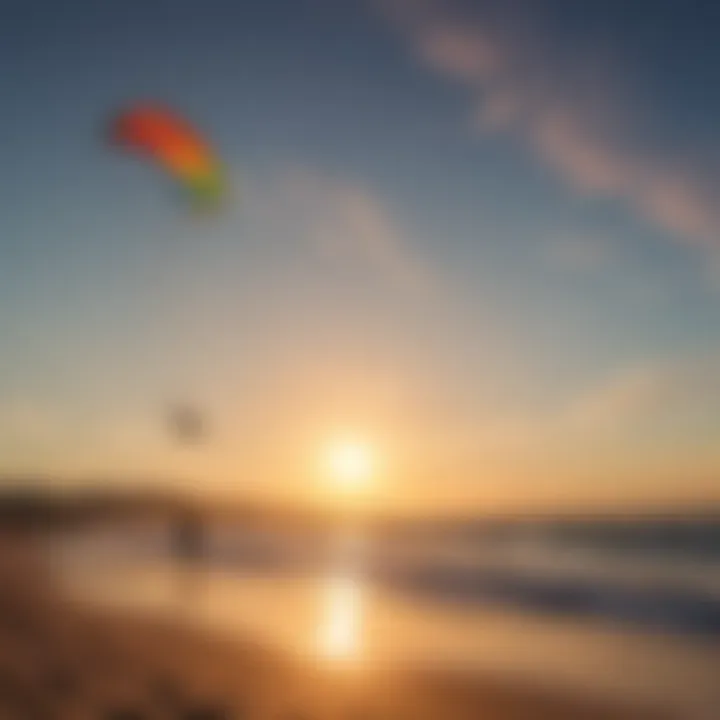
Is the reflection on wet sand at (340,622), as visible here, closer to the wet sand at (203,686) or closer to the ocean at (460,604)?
the ocean at (460,604)

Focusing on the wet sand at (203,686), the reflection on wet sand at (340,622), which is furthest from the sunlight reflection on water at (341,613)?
the wet sand at (203,686)

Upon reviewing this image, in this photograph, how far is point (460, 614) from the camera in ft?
32.6

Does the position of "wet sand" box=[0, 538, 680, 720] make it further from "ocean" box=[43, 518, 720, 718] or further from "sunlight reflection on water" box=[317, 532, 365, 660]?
"sunlight reflection on water" box=[317, 532, 365, 660]

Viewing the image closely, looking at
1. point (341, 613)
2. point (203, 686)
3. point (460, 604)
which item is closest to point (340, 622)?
point (341, 613)

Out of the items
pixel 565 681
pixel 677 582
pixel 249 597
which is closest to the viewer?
pixel 565 681

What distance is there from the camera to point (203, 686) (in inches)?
219

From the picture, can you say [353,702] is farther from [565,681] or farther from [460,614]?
[460,614]

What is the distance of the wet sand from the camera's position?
4887 mm

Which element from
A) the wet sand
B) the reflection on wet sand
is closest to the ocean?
the reflection on wet sand

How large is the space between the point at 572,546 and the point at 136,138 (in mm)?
19952

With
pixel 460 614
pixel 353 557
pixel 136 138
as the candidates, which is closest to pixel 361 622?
pixel 460 614

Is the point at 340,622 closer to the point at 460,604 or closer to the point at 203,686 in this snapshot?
the point at 460,604

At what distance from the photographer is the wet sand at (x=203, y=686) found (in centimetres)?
489

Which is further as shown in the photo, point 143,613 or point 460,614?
point 460,614
